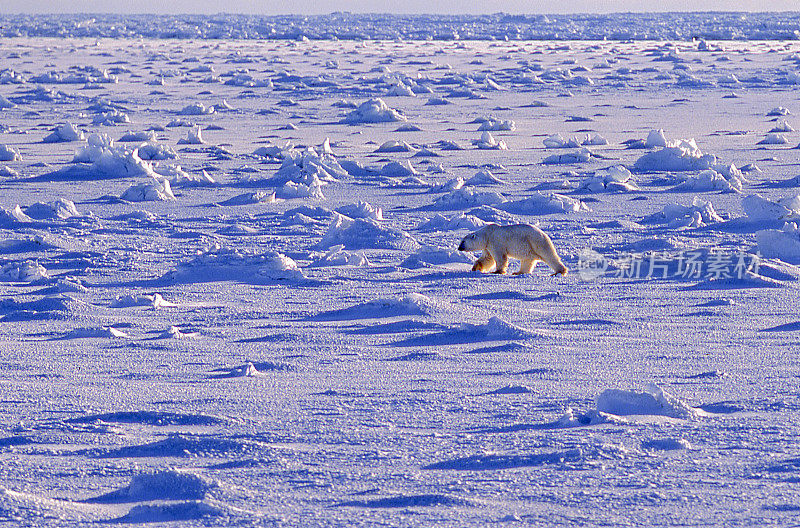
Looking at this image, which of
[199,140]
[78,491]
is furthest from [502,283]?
[199,140]

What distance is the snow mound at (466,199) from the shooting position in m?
8.10

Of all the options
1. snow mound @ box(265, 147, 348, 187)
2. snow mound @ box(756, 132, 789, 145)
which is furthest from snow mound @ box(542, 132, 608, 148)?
snow mound @ box(265, 147, 348, 187)

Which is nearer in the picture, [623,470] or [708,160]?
[623,470]

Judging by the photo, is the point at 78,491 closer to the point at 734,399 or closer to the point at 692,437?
the point at 692,437

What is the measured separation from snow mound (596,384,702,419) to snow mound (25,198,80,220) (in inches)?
200

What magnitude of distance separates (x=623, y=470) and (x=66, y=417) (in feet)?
5.19

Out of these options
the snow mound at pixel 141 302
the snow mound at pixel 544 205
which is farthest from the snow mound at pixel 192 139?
the snow mound at pixel 141 302

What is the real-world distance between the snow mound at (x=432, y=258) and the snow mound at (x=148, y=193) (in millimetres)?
2921

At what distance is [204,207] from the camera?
826 cm

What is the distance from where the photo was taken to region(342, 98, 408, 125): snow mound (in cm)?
1409

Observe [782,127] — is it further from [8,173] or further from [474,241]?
[474,241]

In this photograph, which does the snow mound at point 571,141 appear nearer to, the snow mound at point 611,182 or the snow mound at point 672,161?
the snow mound at point 672,161

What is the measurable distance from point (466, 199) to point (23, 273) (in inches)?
130

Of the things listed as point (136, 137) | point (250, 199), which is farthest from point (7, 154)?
point (250, 199)
